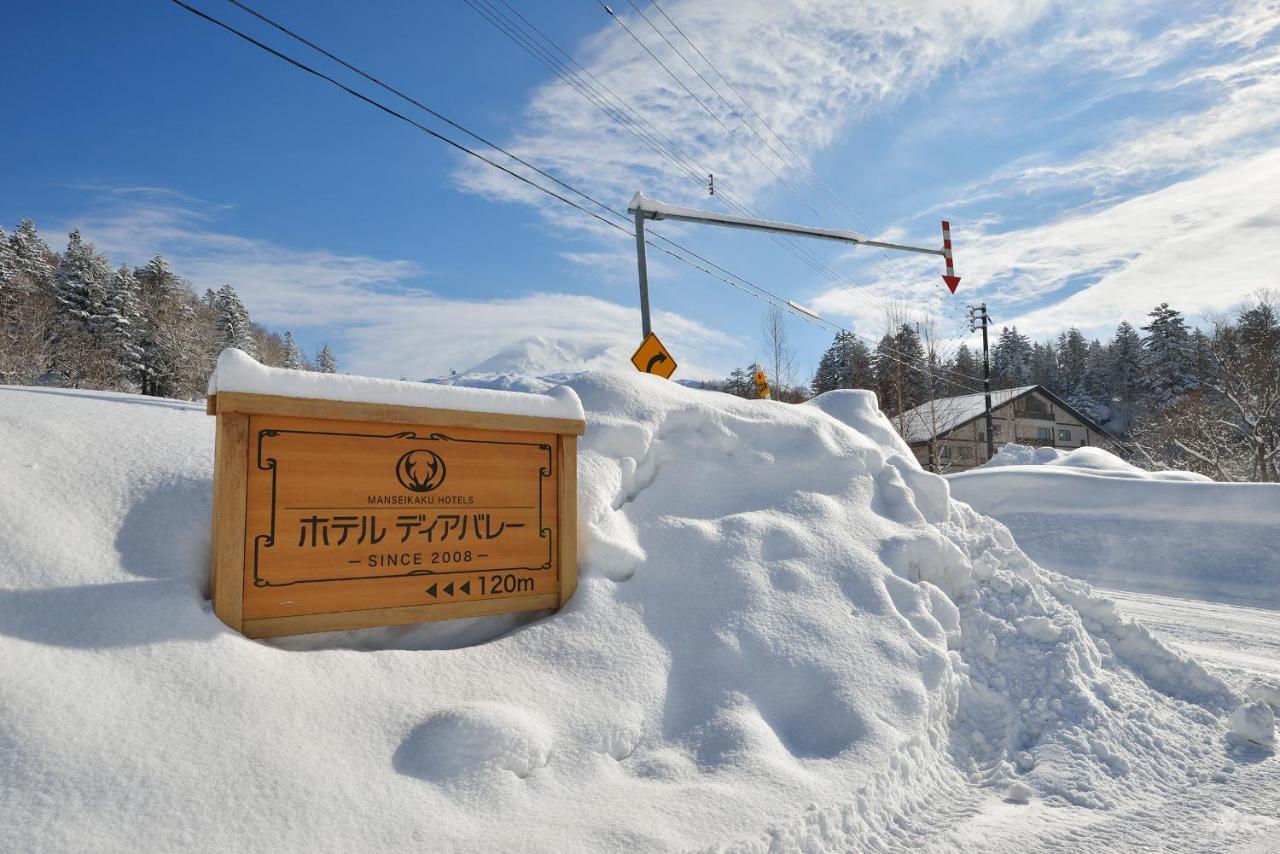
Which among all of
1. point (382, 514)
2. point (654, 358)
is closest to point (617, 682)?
point (382, 514)

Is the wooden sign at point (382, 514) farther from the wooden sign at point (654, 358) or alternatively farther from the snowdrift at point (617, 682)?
the wooden sign at point (654, 358)

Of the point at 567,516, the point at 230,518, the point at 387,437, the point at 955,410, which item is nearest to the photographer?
the point at 230,518

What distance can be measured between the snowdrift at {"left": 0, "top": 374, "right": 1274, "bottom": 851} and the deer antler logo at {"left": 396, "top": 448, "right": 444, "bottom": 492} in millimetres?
383

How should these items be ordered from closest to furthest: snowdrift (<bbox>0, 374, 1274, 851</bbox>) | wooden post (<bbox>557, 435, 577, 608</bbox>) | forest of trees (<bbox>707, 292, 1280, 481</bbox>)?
snowdrift (<bbox>0, 374, 1274, 851</bbox>)
wooden post (<bbox>557, 435, 577, 608</bbox>)
forest of trees (<bbox>707, 292, 1280, 481</bbox>)

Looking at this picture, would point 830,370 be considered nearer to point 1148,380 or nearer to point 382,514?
point 1148,380

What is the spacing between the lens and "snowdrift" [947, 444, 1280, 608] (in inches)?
376

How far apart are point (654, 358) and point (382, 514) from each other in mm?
7456

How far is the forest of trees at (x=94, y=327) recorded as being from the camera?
31859mm

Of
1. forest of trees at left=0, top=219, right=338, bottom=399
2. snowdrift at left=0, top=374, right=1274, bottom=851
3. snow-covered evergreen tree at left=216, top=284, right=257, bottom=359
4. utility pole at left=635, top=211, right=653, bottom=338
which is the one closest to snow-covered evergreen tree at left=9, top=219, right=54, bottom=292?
forest of trees at left=0, top=219, right=338, bottom=399

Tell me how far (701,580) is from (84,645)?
274 cm

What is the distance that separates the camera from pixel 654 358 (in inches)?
408

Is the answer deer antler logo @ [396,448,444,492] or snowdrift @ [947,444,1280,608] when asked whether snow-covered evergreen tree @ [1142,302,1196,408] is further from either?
deer antler logo @ [396,448,444,492]

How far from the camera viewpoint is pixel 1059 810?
3.10 metres

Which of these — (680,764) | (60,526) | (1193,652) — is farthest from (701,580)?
(1193,652)
